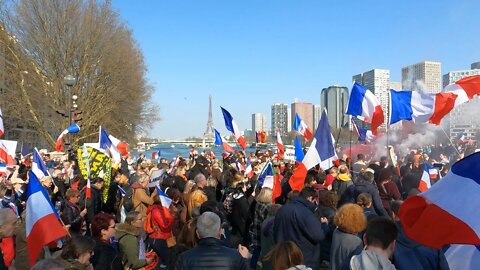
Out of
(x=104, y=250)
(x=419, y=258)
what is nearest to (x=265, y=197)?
(x=104, y=250)

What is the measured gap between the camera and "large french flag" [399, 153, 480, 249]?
119 inches

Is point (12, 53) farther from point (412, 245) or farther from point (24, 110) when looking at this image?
point (412, 245)

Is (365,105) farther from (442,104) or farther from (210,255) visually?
(210,255)

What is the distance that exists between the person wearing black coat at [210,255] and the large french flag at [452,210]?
140 cm

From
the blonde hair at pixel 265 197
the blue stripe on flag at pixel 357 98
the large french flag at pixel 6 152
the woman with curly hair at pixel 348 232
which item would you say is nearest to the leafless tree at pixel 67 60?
the large french flag at pixel 6 152

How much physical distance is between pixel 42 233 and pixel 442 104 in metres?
10.5

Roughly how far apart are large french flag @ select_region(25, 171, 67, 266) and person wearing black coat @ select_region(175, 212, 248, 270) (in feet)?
4.96

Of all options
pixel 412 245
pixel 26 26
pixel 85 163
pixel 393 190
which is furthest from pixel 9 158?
pixel 26 26

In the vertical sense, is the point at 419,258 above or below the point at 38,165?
below

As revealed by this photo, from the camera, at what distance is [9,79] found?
30.8 metres

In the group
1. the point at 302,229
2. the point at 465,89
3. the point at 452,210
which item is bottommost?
the point at 302,229

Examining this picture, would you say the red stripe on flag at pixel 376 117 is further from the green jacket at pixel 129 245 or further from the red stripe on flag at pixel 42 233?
the red stripe on flag at pixel 42 233

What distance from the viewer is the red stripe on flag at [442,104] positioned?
12112mm

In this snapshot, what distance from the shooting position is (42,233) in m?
4.62
